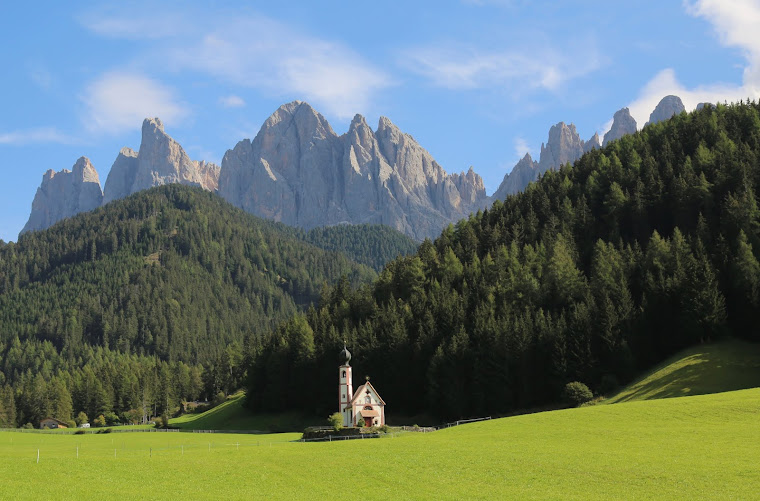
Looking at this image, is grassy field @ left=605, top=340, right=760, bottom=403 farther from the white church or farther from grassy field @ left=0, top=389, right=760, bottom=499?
the white church

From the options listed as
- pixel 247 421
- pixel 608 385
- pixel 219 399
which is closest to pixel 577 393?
pixel 608 385

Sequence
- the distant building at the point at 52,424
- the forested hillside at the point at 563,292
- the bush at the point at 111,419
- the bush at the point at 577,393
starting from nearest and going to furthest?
the bush at the point at 577,393, the forested hillside at the point at 563,292, the distant building at the point at 52,424, the bush at the point at 111,419

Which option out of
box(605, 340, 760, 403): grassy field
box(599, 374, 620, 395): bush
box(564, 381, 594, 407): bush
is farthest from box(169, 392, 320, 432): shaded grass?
box(605, 340, 760, 403): grassy field

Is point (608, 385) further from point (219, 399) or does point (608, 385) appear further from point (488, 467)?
point (219, 399)

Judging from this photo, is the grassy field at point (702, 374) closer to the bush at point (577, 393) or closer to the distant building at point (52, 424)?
the bush at point (577, 393)

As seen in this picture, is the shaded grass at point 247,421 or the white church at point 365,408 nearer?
the white church at point 365,408

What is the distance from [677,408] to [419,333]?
48.7 m

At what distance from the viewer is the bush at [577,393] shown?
78.3 meters

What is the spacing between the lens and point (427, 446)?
173ft

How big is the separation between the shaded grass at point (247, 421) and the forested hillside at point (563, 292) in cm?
304

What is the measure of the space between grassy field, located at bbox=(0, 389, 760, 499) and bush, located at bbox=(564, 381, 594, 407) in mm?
19303

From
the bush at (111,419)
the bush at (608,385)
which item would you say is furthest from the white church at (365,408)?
the bush at (111,419)

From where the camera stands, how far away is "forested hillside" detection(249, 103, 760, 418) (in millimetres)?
86750

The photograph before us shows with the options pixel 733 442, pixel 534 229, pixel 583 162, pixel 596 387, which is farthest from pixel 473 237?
pixel 733 442
